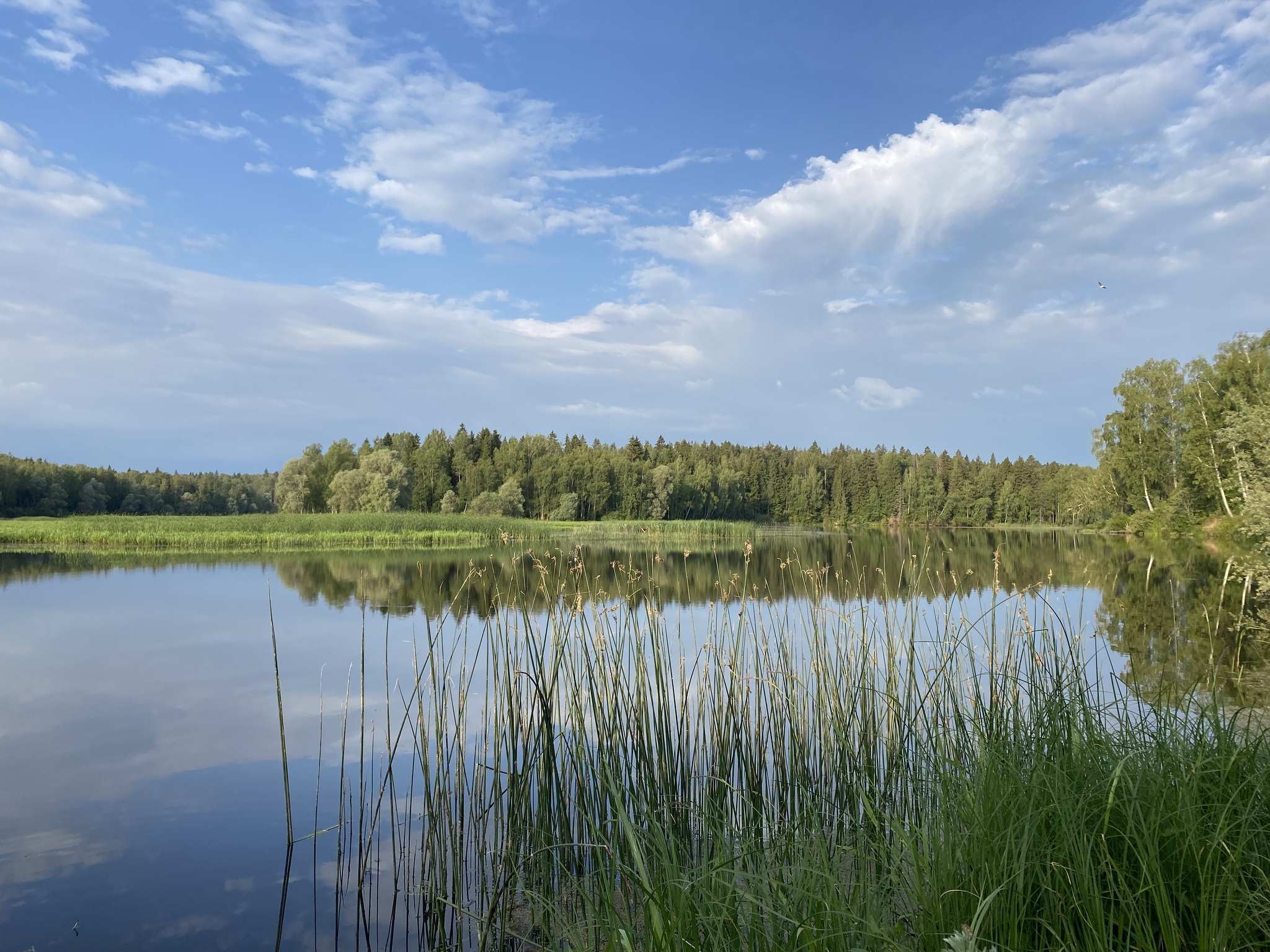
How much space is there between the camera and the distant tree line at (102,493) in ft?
178

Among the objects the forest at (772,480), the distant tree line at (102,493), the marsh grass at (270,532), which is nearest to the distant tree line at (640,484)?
the forest at (772,480)

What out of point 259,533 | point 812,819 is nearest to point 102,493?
point 259,533

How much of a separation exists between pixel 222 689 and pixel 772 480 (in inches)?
2945

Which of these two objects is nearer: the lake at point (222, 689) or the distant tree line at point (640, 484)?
the lake at point (222, 689)

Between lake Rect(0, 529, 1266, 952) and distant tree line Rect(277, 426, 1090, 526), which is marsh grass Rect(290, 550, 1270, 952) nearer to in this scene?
lake Rect(0, 529, 1266, 952)

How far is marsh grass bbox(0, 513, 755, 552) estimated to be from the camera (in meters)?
30.6

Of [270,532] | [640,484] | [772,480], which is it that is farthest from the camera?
[772,480]

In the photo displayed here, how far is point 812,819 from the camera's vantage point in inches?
109

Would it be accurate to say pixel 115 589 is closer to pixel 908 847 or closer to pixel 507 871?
pixel 507 871

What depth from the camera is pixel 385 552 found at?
28.0 m

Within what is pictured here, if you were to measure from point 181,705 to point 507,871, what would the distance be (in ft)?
21.2

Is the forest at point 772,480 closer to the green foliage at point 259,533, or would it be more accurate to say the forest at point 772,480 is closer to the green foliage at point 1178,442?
the green foliage at point 1178,442

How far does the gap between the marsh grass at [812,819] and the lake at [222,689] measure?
1.23 feet

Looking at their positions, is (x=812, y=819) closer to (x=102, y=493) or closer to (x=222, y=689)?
(x=222, y=689)
